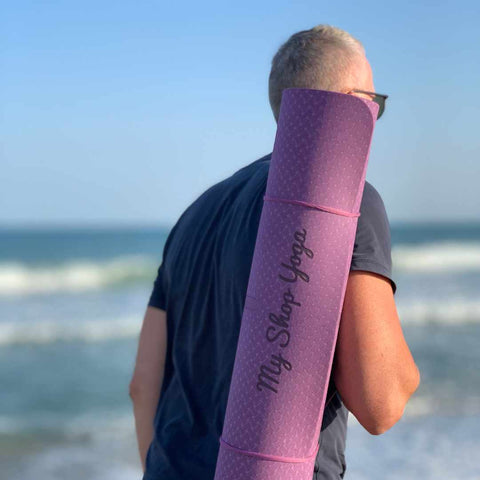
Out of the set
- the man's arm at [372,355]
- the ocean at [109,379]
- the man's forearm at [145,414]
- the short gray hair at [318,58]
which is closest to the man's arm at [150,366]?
the man's forearm at [145,414]

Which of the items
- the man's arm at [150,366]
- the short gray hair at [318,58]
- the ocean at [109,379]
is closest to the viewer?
the short gray hair at [318,58]

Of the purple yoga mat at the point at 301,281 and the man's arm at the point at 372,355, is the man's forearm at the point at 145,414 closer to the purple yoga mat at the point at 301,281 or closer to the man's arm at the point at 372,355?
the purple yoga mat at the point at 301,281

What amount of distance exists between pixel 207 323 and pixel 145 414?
0.33m

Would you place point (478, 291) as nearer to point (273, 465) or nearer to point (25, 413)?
point (25, 413)

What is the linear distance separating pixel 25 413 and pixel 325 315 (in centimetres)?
551

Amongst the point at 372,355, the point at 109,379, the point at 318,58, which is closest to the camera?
the point at 372,355

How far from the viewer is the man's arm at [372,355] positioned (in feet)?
3.80

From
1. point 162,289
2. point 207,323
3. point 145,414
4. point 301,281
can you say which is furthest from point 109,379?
point 301,281

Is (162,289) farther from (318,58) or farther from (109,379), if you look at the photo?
(109,379)

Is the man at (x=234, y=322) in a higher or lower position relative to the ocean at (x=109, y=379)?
higher

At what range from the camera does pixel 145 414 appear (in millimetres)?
1625

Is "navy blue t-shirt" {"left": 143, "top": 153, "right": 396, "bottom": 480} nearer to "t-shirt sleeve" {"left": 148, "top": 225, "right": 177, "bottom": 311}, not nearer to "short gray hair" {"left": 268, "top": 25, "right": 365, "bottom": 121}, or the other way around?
"t-shirt sleeve" {"left": 148, "top": 225, "right": 177, "bottom": 311}

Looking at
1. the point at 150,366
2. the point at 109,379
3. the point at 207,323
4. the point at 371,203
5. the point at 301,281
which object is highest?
the point at 371,203

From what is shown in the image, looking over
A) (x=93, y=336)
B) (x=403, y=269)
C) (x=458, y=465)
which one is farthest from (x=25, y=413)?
(x=403, y=269)
